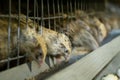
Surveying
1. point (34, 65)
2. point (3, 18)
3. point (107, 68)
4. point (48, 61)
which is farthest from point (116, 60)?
point (3, 18)

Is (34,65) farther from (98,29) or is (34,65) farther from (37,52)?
(98,29)

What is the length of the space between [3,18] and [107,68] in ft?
2.66

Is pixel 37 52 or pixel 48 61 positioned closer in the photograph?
pixel 37 52

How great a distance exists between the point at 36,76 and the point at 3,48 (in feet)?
0.67

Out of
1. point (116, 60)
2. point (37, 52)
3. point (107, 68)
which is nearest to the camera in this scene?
point (37, 52)

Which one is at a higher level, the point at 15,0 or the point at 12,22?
the point at 15,0

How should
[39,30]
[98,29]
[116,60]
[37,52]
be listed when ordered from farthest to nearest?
[98,29] < [116,60] < [39,30] < [37,52]

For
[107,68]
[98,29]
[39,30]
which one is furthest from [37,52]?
[98,29]

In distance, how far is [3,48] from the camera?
4.16 ft

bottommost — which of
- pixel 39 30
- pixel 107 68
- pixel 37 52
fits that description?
pixel 107 68

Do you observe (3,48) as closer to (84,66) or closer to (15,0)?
(84,66)

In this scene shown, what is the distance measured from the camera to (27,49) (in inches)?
53.8

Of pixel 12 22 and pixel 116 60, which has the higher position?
pixel 12 22

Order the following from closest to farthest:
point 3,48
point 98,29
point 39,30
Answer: point 3,48 < point 39,30 < point 98,29
